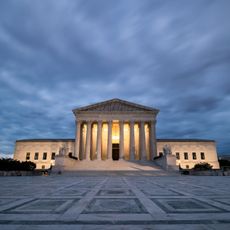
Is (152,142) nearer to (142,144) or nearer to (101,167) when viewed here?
(142,144)

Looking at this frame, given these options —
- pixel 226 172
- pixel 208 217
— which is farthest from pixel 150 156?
pixel 208 217

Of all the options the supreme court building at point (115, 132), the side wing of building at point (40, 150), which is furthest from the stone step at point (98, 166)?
the side wing of building at point (40, 150)

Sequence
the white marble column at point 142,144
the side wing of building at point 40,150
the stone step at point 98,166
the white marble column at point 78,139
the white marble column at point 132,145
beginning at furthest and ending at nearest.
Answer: the side wing of building at point 40,150, the white marble column at point 78,139, the white marble column at point 142,144, the white marble column at point 132,145, the stone step at point 98,166

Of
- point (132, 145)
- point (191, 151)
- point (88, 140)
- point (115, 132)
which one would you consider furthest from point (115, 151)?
point (191, 151)

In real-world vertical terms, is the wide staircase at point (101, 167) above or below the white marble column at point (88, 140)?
below

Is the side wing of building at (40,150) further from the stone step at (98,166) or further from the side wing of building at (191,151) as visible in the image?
the side wing of building at (191,151)

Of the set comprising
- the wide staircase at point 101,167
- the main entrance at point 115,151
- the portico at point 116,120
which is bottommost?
the wide staircase at point 101,167

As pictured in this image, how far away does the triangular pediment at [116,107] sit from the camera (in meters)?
43.5

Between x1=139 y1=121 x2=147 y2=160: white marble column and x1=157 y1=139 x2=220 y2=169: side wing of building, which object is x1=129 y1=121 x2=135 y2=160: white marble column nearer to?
x1=139 y1=121 x2=147 y2=160: white marble column

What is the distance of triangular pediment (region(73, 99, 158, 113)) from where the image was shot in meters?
43.5

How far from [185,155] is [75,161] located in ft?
116

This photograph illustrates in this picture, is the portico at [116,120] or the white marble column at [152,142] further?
the portico at [116,120]

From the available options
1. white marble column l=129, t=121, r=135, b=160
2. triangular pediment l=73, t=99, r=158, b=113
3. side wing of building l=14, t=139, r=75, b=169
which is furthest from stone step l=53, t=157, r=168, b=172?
side wing of building l=14, t=139, r=75, b=169

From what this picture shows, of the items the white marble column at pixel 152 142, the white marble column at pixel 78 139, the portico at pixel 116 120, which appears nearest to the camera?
the white marble column at pixel 78 139
